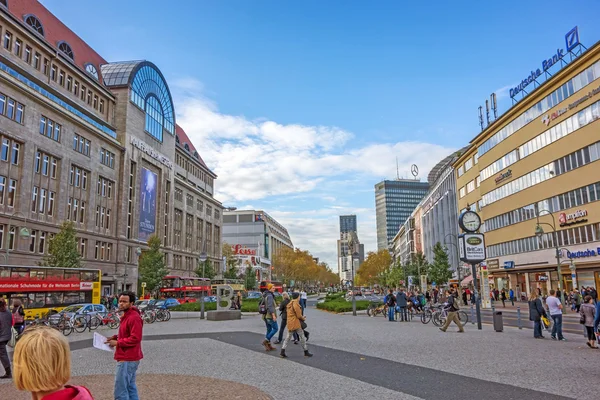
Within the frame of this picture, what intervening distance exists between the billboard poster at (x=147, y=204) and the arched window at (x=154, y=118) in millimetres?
7119

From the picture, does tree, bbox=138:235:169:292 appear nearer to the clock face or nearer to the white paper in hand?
the clock face

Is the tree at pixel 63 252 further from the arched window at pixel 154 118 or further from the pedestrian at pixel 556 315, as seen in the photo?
the pedestrian at pixel 556 315

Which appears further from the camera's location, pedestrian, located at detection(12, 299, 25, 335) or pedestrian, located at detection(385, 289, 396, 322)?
pedestrian, located at detection(385, 289, 396, 322)

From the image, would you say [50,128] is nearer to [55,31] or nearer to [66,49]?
[66,49]

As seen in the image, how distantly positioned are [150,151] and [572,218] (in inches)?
2316

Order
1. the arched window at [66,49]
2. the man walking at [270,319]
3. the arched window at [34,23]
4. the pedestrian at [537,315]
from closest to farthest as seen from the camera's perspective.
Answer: the man walking at [270,319]
the pedestrian at [537,315]
the arched window at [34,23]
the arched window at [66,49]

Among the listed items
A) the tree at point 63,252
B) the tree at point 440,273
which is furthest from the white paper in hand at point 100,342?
the tree at point 440,273

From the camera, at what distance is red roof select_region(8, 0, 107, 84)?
4933 centimetres

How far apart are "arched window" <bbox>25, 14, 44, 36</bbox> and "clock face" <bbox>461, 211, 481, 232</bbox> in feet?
156

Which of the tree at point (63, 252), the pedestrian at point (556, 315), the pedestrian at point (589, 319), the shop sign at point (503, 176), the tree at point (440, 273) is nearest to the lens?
the pedestrian at point (589, 319)

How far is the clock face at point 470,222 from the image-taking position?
25.5 m

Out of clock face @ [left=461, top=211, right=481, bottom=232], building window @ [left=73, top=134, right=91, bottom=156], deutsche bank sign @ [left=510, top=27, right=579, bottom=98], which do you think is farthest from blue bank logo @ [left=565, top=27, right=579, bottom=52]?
building window @ [left=73, top=134, right=91, bottom=156]

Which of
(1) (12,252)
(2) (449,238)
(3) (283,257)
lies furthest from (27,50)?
(3) (283,257)

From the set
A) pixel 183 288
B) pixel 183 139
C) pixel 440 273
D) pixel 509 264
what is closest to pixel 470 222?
pixel 509 264
